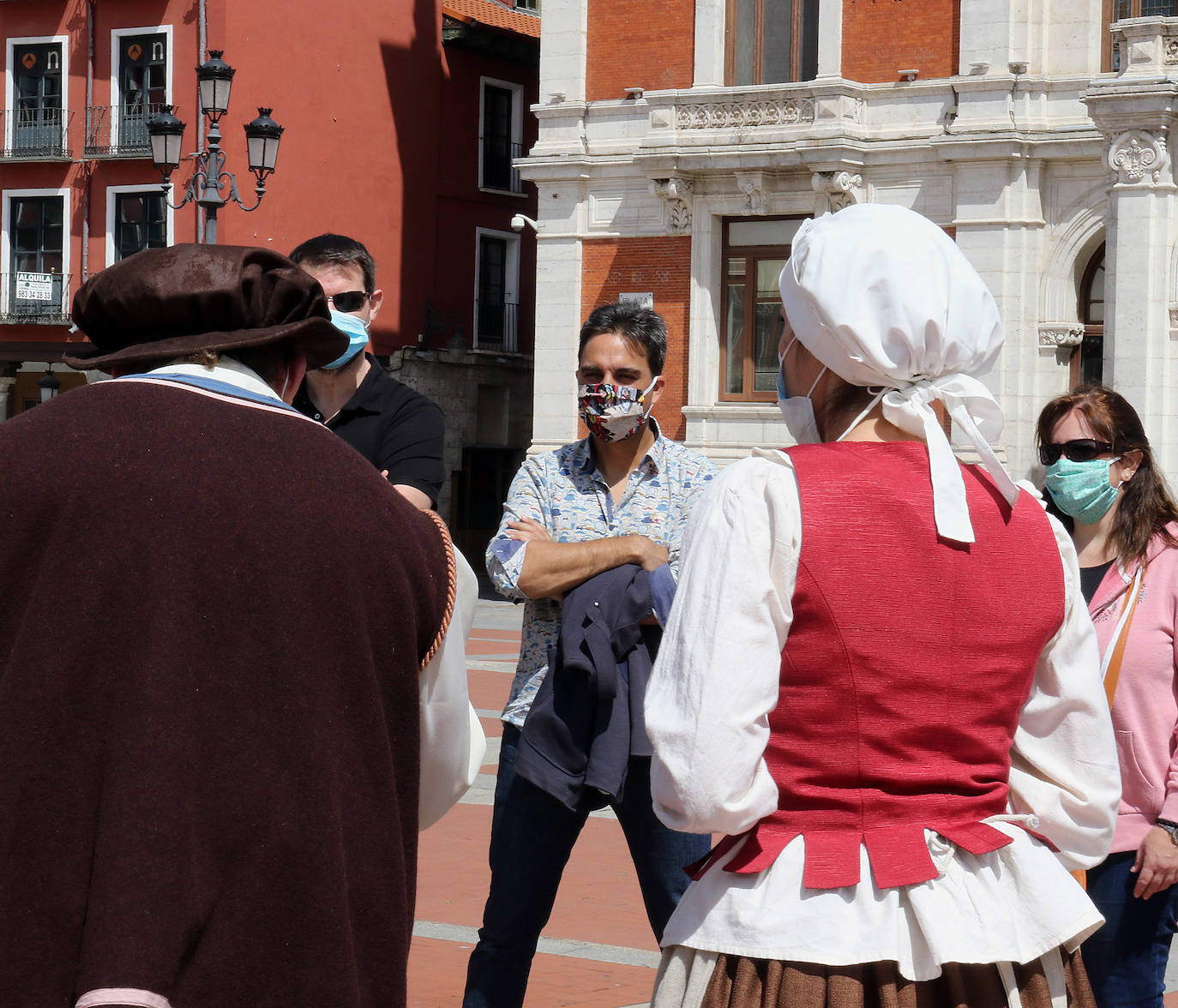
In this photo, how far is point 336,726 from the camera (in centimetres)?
237

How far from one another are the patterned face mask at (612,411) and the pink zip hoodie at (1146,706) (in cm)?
131

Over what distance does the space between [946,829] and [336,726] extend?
94cm

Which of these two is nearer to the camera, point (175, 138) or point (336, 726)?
point (336, 726)

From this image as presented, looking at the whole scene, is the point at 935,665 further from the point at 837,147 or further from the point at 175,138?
the point at 837,147

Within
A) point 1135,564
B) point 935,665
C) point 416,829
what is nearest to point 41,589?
point 416,829

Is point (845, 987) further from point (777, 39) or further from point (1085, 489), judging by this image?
point (777, 39)

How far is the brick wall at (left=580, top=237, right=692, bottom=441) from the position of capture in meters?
25.6

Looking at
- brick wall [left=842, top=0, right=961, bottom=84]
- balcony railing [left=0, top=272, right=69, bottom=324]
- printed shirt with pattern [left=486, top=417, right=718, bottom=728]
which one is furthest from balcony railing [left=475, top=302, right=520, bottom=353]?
printed shirt with pattern [left=486, top=417, right=718, bottom=728]

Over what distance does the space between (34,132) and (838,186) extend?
630 inches

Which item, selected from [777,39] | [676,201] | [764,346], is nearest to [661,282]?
[676,201]

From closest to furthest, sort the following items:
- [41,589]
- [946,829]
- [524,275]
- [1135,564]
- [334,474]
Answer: [41,589], [334,474], [946,829], [1135,564], [524,275]

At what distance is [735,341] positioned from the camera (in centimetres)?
2536

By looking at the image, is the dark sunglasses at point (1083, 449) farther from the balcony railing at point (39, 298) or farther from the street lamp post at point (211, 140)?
the balcony railing at point (39, 298)

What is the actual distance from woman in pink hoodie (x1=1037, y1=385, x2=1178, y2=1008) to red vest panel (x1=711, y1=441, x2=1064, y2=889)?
1708 mm
